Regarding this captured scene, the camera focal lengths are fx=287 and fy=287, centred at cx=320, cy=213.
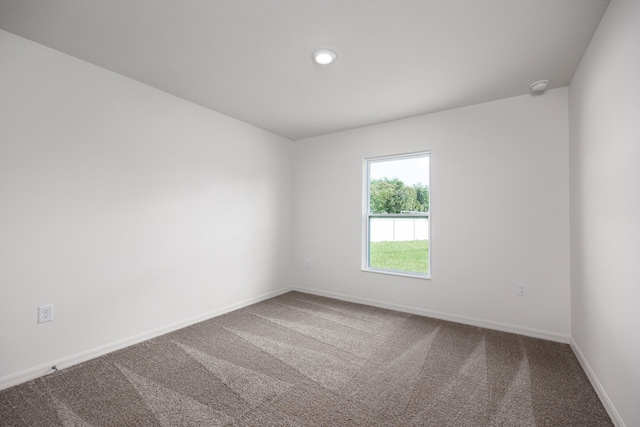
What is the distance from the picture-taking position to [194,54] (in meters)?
2.29

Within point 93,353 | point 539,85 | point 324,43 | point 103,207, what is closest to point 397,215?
point 539,85

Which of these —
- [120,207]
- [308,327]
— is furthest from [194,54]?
[308,327]

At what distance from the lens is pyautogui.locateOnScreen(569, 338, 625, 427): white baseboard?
1636 mm

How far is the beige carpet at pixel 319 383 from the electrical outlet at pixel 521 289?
1.39 feet

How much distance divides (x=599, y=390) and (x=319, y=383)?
1855 mm

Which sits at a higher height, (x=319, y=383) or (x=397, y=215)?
(x=397, y=215)

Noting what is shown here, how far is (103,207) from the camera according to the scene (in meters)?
2.50

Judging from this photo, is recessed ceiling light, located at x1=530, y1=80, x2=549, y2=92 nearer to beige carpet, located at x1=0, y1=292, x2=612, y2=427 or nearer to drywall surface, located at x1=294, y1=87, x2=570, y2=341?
drywall surface, located at x1=294, y1=87, x2=570, y2=341

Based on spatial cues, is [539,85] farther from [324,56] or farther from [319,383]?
[319,383]

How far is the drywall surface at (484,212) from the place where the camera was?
9.23 ft

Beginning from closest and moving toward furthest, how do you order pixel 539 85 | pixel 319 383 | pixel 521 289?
1. pixel 319 383
2. pixel 539 85
3. pixel 521 289

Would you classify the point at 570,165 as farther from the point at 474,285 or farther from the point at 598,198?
the point at 474,285

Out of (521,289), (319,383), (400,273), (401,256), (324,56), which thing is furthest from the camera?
(401,256)

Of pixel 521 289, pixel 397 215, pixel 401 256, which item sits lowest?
pixel 521 289
